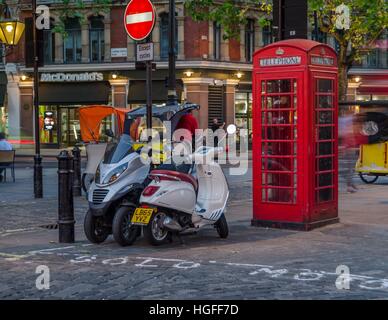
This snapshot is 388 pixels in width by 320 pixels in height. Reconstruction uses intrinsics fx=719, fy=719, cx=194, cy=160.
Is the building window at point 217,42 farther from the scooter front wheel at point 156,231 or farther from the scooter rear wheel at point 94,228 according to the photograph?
the scooter front wheel at point 156,231

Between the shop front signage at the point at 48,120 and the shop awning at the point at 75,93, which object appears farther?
the shop front signage at the point at 48,120

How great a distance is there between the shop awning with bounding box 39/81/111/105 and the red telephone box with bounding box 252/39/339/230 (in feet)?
92.5

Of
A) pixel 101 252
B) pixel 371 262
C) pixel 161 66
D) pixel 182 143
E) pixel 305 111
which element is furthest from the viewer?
pixel 161 66

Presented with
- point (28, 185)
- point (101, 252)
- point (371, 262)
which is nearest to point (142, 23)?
point (101, 252)

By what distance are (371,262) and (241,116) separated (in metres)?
31.1

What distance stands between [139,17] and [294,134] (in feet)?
9.54

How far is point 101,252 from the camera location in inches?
351

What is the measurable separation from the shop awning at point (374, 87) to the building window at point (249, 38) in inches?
318

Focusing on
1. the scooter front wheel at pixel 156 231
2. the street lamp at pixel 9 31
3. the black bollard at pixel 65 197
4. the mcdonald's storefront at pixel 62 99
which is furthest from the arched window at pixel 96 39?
the scooter front wheel at pixel 156 231

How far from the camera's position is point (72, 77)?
38656mm

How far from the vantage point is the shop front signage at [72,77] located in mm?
38219

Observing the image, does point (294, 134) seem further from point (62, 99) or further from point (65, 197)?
point (62, 99)

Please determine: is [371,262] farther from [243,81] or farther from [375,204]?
[243,81]

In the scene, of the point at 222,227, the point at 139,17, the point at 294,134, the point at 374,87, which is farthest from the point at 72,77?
the point at 222,227
